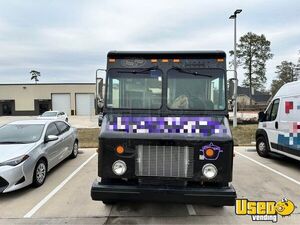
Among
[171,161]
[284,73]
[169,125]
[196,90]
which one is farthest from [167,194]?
[284,73]

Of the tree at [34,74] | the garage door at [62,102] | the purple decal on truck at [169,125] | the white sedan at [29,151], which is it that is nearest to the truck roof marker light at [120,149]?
the purple decal on truck at [169,125]

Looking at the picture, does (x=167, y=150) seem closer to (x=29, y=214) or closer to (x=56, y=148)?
(x=29, y=214)

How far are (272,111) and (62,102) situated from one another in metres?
43.8

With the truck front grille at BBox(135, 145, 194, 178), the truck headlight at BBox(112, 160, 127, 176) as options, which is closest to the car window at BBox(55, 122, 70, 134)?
the truck headlight at BBox(112, 160, 127, 176)

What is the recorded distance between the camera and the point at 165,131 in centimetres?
436

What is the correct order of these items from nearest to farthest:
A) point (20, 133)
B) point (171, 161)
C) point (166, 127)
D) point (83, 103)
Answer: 1. point (171, 161)
2. point (166, 127)
3. point (20, 133)
4. point (83, 103)

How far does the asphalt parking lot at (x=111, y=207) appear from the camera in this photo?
4711mm

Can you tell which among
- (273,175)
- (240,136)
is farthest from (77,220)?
(240,136)

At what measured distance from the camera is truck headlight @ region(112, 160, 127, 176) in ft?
14.1

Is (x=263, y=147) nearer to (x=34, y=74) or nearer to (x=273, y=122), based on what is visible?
(x=273, y=122)

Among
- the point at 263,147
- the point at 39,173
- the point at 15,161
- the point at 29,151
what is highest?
the point at 29,151

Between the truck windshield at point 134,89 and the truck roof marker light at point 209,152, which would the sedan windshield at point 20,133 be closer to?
the truck windshield at point 134,89

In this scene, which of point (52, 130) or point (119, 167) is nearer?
point (119, 167)

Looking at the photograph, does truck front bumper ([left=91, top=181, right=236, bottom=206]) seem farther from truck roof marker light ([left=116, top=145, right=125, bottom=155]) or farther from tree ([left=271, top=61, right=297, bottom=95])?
tree ([left=271, top=61, right=297, bottom=95])
